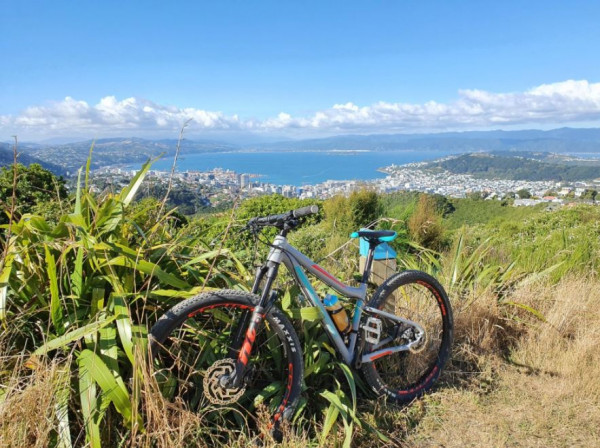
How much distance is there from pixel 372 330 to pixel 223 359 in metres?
0.98

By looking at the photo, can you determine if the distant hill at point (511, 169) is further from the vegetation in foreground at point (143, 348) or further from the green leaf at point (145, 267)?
the green leaf at point (145, 267)

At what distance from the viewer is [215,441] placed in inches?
78.7

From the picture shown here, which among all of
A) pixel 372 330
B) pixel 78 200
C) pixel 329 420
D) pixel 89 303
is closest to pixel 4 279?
pixel 89 303

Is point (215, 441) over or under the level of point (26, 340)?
under

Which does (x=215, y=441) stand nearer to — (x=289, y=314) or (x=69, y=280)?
(x=289, y=314)

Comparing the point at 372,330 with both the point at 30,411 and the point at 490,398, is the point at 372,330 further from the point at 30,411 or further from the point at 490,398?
the point at 30,411

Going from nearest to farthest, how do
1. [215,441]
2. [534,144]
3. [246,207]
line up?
[215,441] → [246,207] → [534,144]

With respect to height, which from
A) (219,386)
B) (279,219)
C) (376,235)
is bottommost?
(219,386)

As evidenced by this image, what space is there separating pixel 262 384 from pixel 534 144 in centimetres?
20206

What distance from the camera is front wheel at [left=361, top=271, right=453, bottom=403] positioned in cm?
267

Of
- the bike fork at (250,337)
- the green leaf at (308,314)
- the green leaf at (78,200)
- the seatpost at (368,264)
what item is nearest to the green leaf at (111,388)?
the bike fork at (250,337)

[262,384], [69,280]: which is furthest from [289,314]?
[69,280]

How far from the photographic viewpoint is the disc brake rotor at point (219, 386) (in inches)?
75.2

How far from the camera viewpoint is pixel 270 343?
2.26m
